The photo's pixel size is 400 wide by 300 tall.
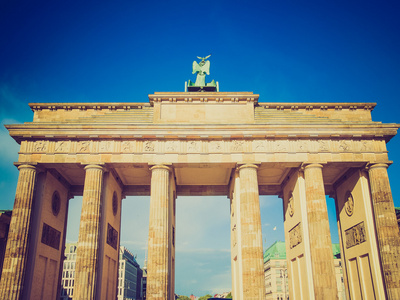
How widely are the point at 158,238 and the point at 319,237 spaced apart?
415 inches

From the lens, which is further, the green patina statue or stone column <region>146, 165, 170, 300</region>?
the green patina statue

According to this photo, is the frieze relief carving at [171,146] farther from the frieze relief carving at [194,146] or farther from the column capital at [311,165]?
the column capital at [311,165]

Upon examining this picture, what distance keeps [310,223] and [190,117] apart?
11.6 m

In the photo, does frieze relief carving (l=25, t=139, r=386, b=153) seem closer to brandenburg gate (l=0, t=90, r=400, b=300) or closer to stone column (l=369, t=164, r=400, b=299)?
brandenburg gate (l=0, t=90, r=400, b=300)

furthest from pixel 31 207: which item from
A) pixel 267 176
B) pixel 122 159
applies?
pixel 267 176

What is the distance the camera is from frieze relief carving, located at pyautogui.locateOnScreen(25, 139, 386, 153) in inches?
995

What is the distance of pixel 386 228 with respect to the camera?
23500 mm

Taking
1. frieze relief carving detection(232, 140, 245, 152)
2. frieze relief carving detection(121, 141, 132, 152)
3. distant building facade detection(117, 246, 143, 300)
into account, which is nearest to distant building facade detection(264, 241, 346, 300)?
distant building facade detection(117, 246, 143, 300)

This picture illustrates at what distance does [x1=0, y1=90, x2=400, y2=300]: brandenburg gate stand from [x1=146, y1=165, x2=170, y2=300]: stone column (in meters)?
0.07

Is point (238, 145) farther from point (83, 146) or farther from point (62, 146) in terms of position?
point (62, 146)

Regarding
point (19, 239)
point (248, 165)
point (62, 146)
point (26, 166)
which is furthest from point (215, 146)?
point (19, 239)

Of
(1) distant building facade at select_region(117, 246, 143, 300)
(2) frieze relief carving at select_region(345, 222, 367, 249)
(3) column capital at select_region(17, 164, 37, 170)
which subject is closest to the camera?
(3) column capital at select_region(17, 164, 37, 170)

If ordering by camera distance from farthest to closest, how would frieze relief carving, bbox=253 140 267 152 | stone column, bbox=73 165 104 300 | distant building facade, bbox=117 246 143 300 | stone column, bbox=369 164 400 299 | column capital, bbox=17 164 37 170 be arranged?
distant building facade, bbox=117 246 143 300 → frieze relief carving, bbox=253 140 267 152 → column capital, bbox=17 164 37 170 → stone column, bbox=369 164 400 299 → stone column, bbox=73 165 104 300

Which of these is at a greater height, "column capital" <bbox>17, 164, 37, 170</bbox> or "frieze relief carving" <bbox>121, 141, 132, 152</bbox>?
"frieze relief carving" <bbox>121, 141, 132, 152</bbox>
